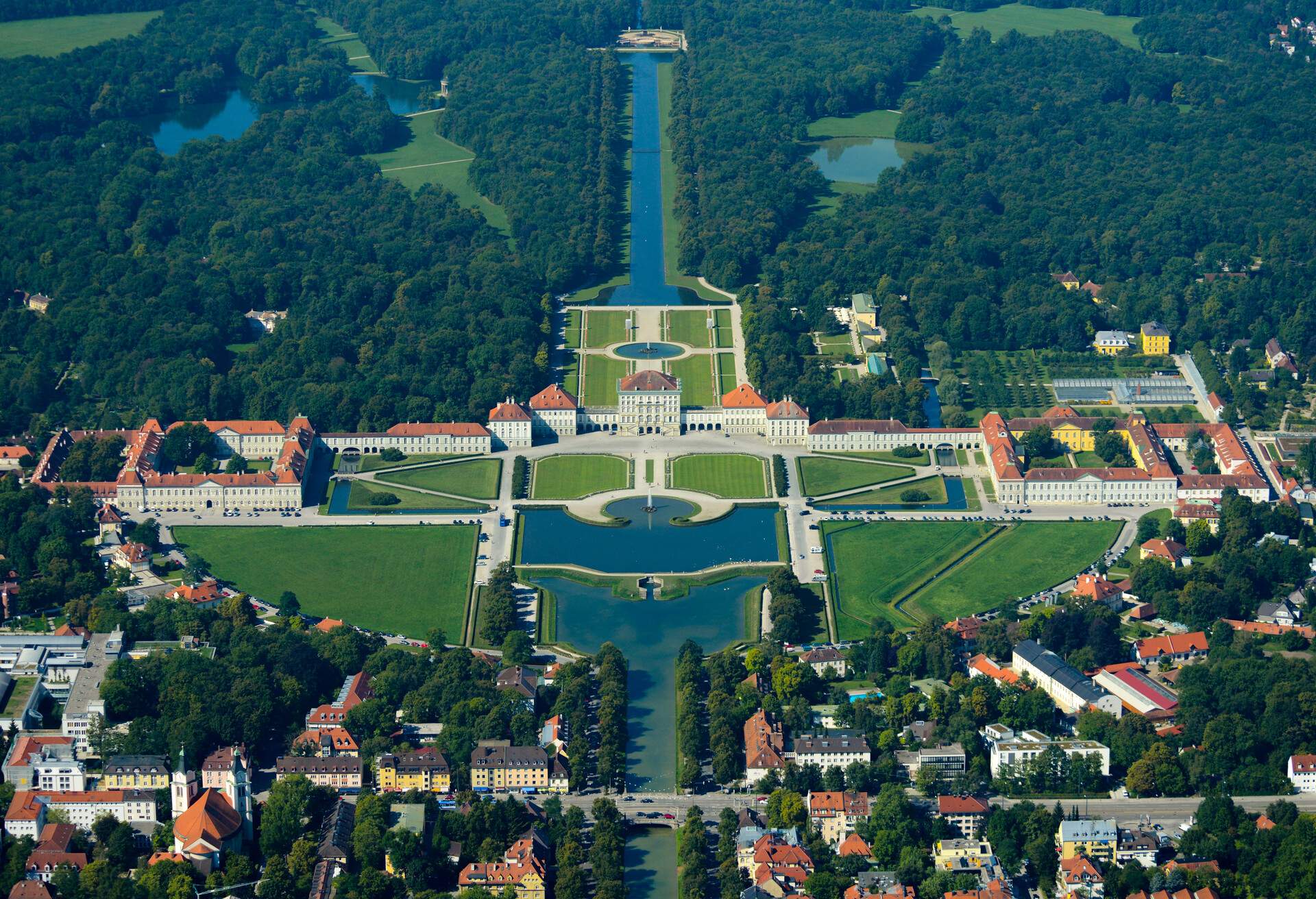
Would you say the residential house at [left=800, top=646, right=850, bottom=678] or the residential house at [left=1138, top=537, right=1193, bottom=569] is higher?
the residential house at [left=1138, top=537, right=1193, bottom=569]

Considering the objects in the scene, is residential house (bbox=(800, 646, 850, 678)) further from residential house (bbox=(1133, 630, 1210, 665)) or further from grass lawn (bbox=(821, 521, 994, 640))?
residential house (bbox=(1133, 630, 1210, 665))

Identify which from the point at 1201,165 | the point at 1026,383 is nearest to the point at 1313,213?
the point at 1201,165

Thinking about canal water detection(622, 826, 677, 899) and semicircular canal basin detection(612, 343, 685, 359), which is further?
semicircular canal basin detection(612, 343, 685, 359)

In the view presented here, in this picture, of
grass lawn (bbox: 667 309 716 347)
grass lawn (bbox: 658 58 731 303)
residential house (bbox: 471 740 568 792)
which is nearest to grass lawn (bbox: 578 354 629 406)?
grass lawn (bbox: 667 309 716 347)

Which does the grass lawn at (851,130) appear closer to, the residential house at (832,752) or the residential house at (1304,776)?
the residential house at (832,752)

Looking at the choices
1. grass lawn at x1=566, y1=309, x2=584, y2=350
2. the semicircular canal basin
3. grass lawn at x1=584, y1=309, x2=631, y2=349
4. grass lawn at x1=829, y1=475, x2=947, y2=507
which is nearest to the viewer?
grass lawn at x1=829, y1=475, x2=947, y2=507

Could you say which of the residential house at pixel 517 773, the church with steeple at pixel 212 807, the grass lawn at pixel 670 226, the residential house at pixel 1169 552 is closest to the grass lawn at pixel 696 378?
the grass lawn at pixel 670 226
